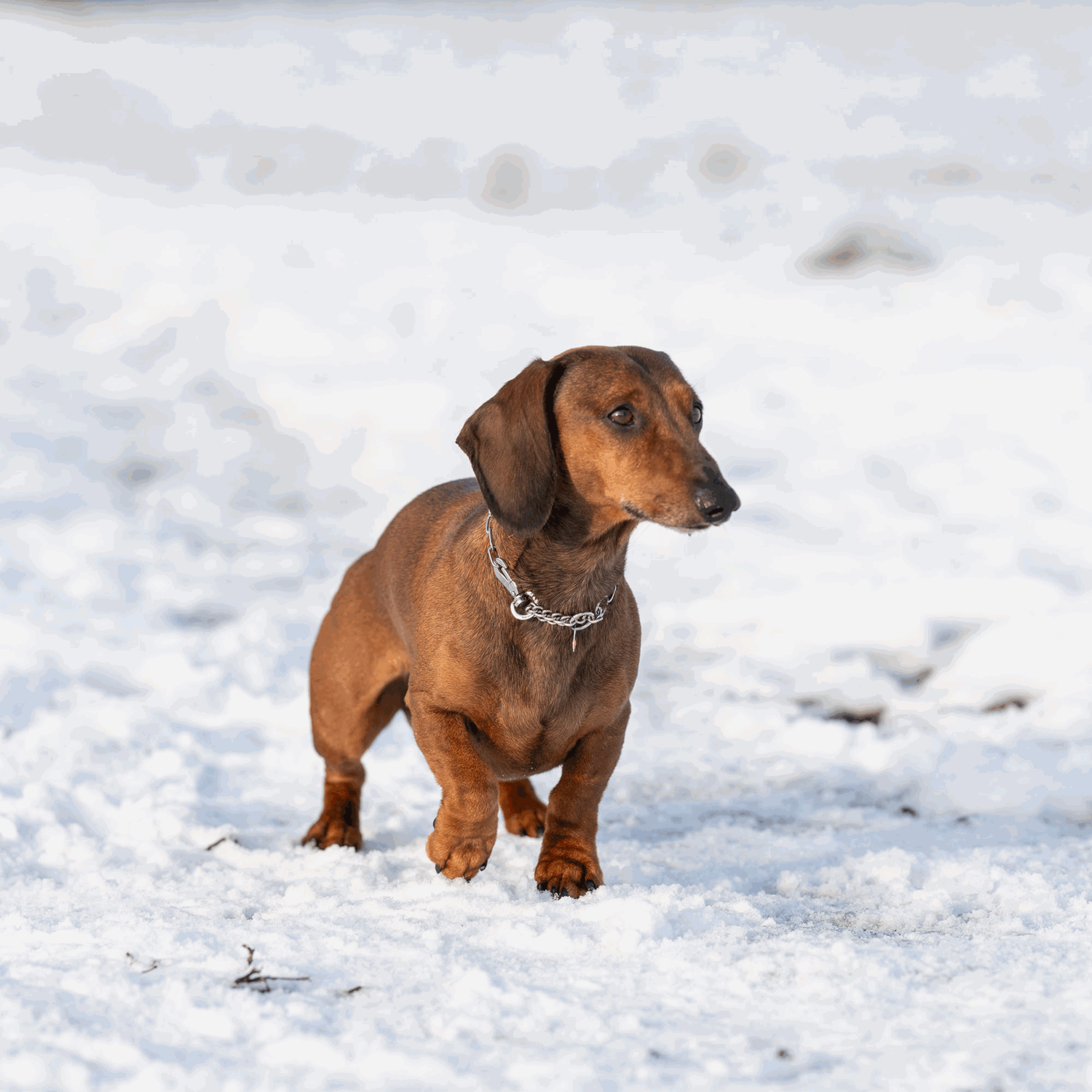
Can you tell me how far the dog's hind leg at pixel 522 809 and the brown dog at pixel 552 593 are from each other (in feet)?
2.52

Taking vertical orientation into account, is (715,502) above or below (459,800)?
above

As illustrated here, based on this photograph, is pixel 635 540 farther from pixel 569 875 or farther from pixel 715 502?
pixel 715 502

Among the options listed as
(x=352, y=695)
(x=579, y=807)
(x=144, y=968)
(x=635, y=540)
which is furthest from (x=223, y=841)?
(x=635, y=540)

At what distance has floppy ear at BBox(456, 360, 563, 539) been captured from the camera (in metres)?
3.17

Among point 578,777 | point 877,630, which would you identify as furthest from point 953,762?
point 578,777

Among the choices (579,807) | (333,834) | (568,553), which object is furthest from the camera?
(333,834)

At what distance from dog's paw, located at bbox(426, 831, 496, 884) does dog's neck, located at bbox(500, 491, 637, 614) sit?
27.0 inches

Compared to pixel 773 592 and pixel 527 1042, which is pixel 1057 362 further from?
pixel 527 1042

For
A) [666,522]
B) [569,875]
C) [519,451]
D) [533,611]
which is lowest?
[569,875]

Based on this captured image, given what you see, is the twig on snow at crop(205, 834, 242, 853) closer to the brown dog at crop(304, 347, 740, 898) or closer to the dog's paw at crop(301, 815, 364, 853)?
the dog's paw at crop(301, 815, 364, 853)

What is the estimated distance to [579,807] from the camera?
11.5 ft

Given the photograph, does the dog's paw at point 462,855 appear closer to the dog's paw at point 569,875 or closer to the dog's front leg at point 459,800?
the dog's front leg at point 459,800

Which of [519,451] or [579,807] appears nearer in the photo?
[519,451]

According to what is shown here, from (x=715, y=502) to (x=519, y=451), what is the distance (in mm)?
561
